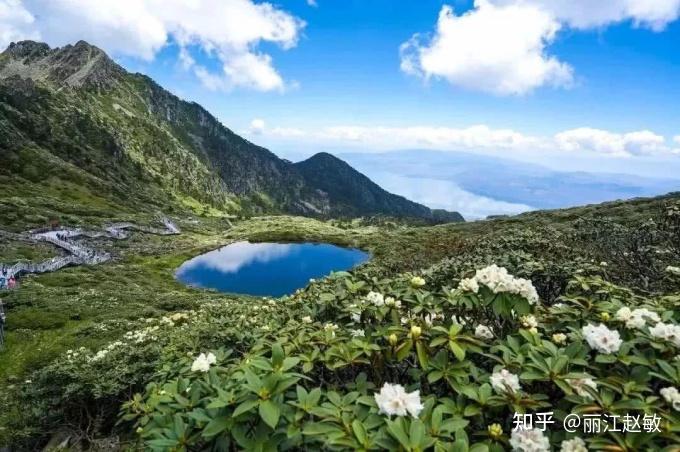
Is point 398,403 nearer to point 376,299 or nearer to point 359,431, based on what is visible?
point 359,431

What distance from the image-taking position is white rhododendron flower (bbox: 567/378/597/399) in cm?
408

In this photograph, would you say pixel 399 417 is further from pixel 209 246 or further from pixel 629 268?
pixel 209 246

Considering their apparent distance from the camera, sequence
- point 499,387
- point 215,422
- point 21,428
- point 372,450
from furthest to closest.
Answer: point 21,428 → point 499,387 → point 215,422 → point 372,450

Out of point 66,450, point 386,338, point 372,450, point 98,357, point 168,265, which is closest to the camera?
point 372,450

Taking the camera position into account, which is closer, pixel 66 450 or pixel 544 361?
pixel 544 361

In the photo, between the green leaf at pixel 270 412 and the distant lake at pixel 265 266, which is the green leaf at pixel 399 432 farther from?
the distant lake at pixel 265 266

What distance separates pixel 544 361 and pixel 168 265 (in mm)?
80406

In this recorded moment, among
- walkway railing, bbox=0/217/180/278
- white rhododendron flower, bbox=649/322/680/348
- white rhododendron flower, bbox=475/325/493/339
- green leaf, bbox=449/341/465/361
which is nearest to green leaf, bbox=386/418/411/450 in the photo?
green leaf, bbox=449/341/465/361

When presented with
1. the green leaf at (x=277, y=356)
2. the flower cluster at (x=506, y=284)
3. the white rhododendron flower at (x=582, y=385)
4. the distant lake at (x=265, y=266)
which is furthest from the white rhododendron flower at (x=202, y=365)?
the distant lake at (x=265, y=266)

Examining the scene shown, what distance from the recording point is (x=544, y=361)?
4.41 m

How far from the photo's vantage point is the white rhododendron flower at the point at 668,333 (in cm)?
448

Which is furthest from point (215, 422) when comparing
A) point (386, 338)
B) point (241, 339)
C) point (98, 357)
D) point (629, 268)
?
point (629, 268)

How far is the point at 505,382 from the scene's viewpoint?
4.24m

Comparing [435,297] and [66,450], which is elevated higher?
[435,297]
